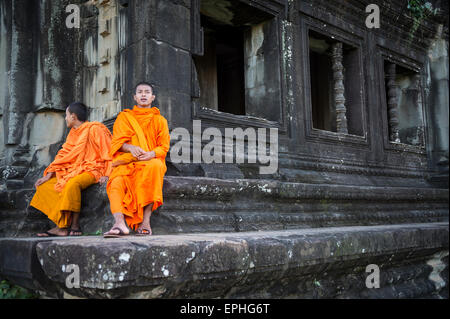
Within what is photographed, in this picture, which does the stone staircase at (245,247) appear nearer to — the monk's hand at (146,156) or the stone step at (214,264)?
the stone step at (214,264)

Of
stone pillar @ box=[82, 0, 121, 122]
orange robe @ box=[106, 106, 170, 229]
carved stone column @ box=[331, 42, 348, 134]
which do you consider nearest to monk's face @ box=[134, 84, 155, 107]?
orange robe @ box=[106, 106, 170, 229]

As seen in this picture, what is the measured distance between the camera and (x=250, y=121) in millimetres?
4586

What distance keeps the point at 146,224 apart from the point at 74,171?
1044mm

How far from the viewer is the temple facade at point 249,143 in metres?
2.98

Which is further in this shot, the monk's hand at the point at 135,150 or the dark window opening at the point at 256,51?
the dark window opening at the point at 256,51

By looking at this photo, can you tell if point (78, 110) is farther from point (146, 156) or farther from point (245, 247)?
point (245, 247)

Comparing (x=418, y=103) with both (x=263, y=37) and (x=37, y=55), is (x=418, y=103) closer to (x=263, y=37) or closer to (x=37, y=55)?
(x=263, y=37)

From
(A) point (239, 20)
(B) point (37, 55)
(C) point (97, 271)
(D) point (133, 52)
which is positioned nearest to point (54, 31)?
(B) point (37, 55)

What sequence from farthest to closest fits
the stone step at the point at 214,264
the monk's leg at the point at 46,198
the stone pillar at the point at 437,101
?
the stone pillar at the point at 437,101 → the monk's leg at the point at 46,198 → the stone step at the point at 214,264

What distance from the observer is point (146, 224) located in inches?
122

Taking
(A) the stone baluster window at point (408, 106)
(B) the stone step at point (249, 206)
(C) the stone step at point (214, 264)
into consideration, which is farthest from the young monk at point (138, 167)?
(A) the stone baluster window at point (408, 106)

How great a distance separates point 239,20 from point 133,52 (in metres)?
1.77

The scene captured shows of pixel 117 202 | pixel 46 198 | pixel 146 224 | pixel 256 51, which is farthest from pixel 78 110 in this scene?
pixel 256 51

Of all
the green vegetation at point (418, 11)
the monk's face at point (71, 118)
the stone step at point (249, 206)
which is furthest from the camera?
the green vegetation at point (418, 11)
